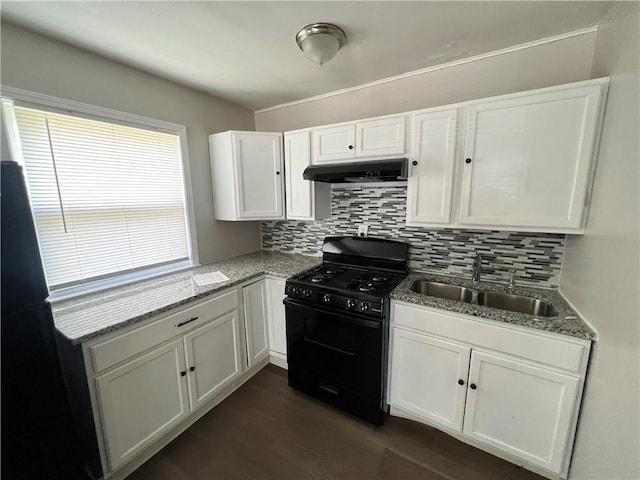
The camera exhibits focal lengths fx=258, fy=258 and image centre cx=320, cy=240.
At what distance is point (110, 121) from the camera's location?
177cm

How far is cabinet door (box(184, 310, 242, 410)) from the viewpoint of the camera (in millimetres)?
1769

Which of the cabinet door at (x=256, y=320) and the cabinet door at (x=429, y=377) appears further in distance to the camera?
the cabinet door at (x=256, y=320)

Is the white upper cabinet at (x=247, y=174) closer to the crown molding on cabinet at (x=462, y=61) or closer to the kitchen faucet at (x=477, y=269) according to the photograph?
the crown molding on cabinet at (x=462, y=61)

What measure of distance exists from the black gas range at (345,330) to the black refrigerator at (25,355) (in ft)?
4.27

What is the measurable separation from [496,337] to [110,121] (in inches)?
110

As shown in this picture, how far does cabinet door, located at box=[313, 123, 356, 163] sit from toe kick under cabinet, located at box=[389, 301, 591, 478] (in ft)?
4.06

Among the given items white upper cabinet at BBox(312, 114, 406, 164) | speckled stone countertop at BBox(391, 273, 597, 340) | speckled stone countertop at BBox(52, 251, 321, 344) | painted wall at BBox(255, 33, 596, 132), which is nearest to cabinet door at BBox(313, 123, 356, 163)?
white upper cabinet at BBox(312, 114, 406, 164)

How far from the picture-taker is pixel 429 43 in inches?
63.1

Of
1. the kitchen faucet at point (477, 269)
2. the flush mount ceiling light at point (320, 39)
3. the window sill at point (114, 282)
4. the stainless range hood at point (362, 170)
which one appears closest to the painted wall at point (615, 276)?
the kitchen faucet at point (477, 269)

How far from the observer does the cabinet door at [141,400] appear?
138cm

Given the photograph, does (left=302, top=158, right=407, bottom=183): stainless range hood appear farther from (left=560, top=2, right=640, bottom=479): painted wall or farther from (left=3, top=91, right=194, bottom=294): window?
(left=3, top=91, right=194, bottom=294): window

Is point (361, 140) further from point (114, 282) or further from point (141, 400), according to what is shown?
point (141, 400)

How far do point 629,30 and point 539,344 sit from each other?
1.49 meters

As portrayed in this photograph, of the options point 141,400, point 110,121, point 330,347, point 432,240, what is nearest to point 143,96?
point 110,121
